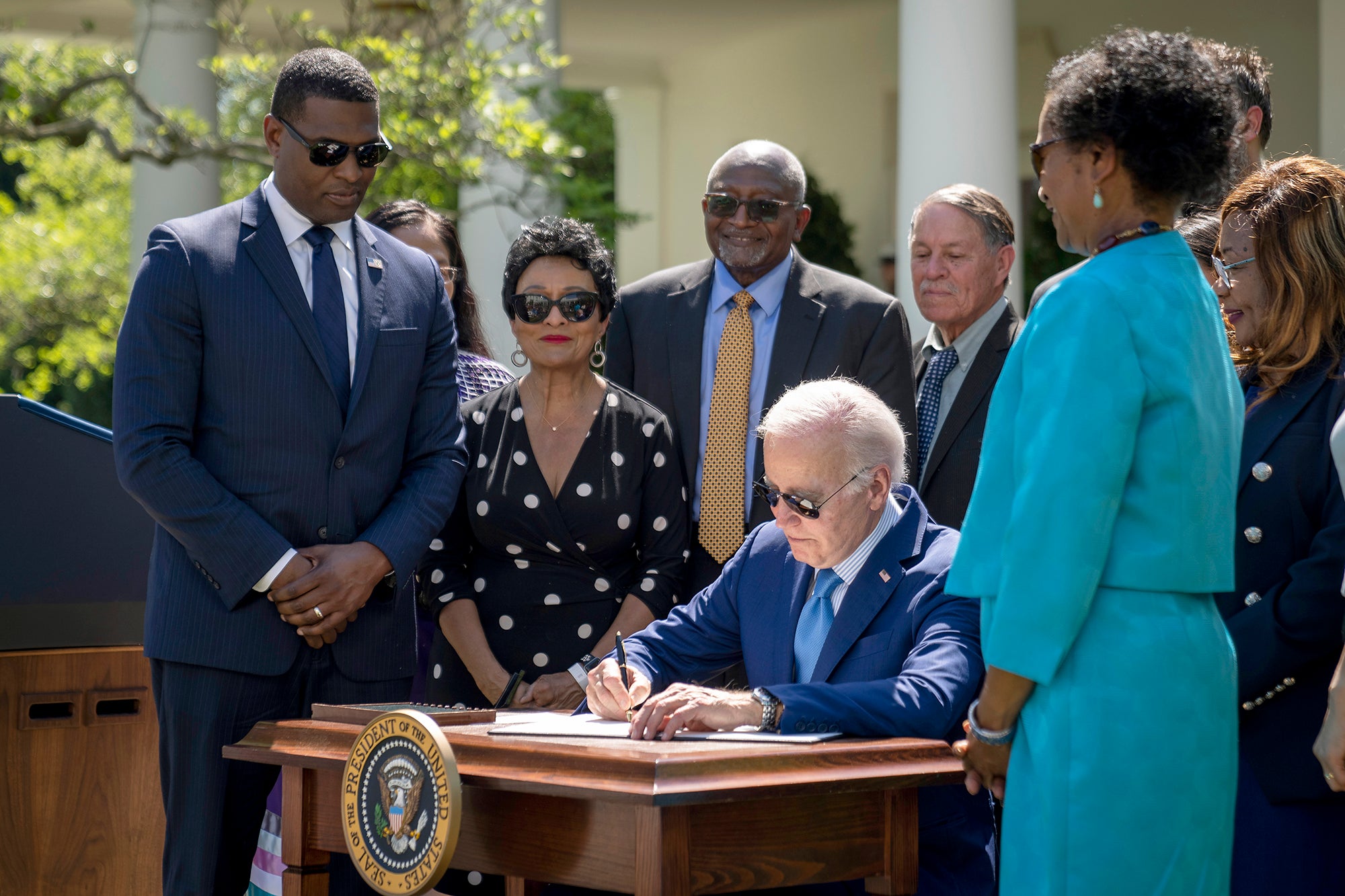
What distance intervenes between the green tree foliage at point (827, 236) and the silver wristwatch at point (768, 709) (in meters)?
10.8

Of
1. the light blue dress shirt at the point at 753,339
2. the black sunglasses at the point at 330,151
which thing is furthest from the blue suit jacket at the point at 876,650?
the black sunglasses at the point at 330,151

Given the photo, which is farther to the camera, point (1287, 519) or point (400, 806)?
point (1287, 519)

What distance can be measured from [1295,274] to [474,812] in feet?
6.57

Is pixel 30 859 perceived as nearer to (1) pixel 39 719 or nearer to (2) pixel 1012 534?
(1) pixel 39 719

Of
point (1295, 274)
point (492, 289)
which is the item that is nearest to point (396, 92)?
point (492, 289)

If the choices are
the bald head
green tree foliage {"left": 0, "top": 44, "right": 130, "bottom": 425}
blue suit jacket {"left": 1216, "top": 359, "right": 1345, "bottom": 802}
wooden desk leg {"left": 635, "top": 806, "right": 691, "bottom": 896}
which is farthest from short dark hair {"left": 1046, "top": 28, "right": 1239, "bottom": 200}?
green tree foliage {"left": 0, "top": 44, "right": 130, "bottom": 425}

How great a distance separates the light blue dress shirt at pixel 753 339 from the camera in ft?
14.7

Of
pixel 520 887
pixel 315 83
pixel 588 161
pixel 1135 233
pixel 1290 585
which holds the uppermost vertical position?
pixel 588 161

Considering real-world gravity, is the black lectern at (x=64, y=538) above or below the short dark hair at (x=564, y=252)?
below

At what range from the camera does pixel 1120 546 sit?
7.57 ft

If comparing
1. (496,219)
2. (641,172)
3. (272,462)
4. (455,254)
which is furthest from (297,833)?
(641,172)

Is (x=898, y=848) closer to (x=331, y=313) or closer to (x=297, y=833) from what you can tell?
(x=297, y=833)

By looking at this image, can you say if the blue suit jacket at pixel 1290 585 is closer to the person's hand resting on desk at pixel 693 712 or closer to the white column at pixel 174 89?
the person's hand resting on desk at pixel 693 712

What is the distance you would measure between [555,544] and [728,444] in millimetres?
676
